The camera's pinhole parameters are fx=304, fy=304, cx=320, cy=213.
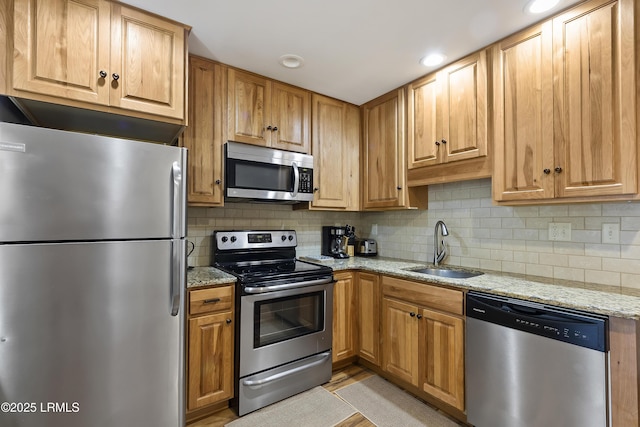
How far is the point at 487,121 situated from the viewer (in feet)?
6.59

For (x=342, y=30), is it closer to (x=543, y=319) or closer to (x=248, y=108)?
(x=248, y=108)

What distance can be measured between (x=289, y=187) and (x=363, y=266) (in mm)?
886

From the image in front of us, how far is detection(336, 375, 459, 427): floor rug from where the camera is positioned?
1.89 meters

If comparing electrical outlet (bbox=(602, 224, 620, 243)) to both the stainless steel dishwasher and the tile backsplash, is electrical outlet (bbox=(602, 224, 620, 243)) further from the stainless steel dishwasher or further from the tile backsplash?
the stainless steel dishwasher

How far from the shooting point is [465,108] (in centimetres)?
213

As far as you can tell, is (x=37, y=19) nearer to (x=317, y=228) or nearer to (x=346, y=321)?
(x=317, y=228)

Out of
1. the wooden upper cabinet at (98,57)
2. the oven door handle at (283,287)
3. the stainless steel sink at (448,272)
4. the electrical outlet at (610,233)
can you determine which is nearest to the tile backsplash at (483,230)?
the electrical outlet at (610,233)

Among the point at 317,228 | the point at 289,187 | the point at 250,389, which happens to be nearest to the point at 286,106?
the point at 289,187

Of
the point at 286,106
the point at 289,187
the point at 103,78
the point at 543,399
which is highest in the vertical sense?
the point at 286,106

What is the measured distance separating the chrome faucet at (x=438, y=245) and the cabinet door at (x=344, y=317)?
731 mm

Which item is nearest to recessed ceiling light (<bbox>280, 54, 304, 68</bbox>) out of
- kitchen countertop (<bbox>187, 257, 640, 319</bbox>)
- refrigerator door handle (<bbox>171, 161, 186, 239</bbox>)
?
refrigerator door handle (<bbox>171, 161, 186, 239</bbox>)

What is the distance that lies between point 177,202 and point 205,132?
849 millimetres

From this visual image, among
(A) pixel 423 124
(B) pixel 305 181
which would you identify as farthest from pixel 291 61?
(A) pixel 423 124

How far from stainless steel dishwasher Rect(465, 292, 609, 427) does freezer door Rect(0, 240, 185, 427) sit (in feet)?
5.25
